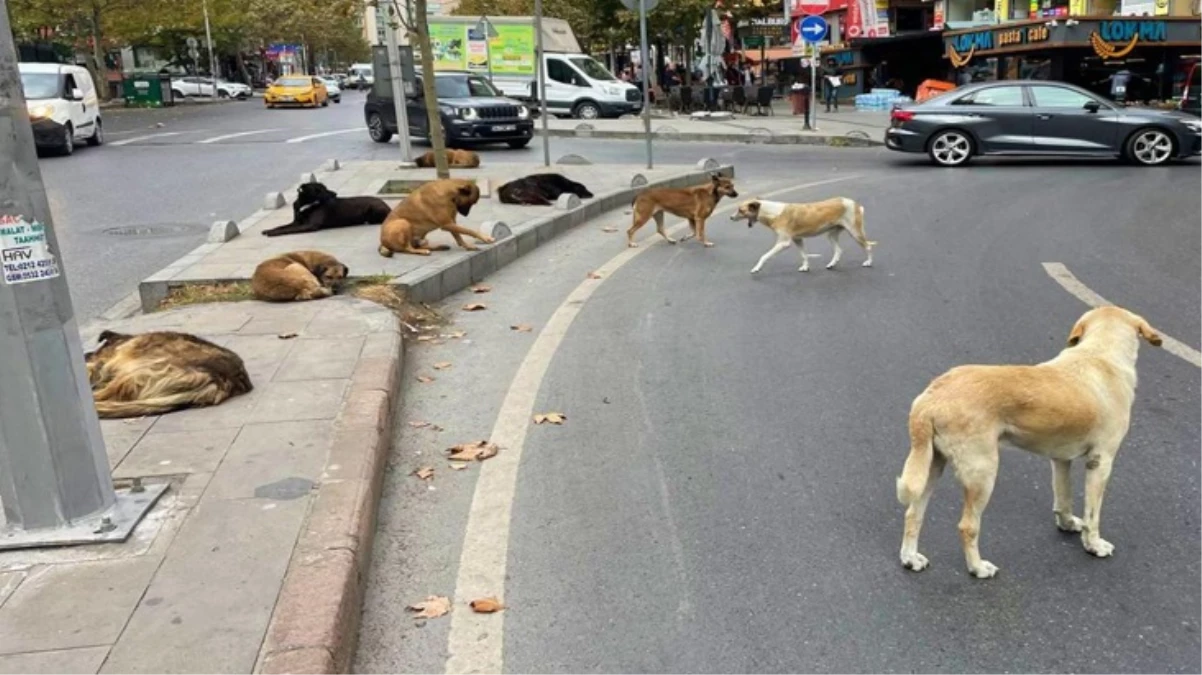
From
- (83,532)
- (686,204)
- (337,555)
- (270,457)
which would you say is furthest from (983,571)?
(686,204)

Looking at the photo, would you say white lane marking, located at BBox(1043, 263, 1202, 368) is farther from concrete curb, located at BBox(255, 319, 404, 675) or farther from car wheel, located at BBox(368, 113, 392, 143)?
car wheel, located at BBox(368, 113, 392, 143)

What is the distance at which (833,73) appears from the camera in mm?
41250

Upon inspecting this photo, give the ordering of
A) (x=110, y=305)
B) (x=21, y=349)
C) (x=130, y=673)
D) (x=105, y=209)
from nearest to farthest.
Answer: (x=130, y=673) → (x=21, y=349) → (x=110, y=305) → (x=105, y=209)

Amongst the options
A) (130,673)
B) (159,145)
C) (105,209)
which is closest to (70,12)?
(159,145)

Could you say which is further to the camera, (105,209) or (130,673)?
(105,209)

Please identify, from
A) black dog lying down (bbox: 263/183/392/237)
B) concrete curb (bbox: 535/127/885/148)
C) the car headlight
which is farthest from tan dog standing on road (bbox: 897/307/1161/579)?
the car headlight

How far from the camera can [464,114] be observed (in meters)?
21.1

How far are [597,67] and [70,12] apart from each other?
1051 inches

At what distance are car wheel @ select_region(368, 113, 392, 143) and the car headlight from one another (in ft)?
22.4

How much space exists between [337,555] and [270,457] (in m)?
1.07

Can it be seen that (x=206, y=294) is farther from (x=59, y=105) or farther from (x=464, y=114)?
(x=59, y=105)

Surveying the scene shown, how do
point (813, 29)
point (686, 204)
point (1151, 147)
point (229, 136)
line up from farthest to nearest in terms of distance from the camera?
1. point (229, 136)
2. point (813, 29)
3. point (1151, 147)
4. point (686, 204)

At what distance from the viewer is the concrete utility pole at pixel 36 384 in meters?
3.31

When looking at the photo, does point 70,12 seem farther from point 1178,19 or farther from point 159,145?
point 1178,19
